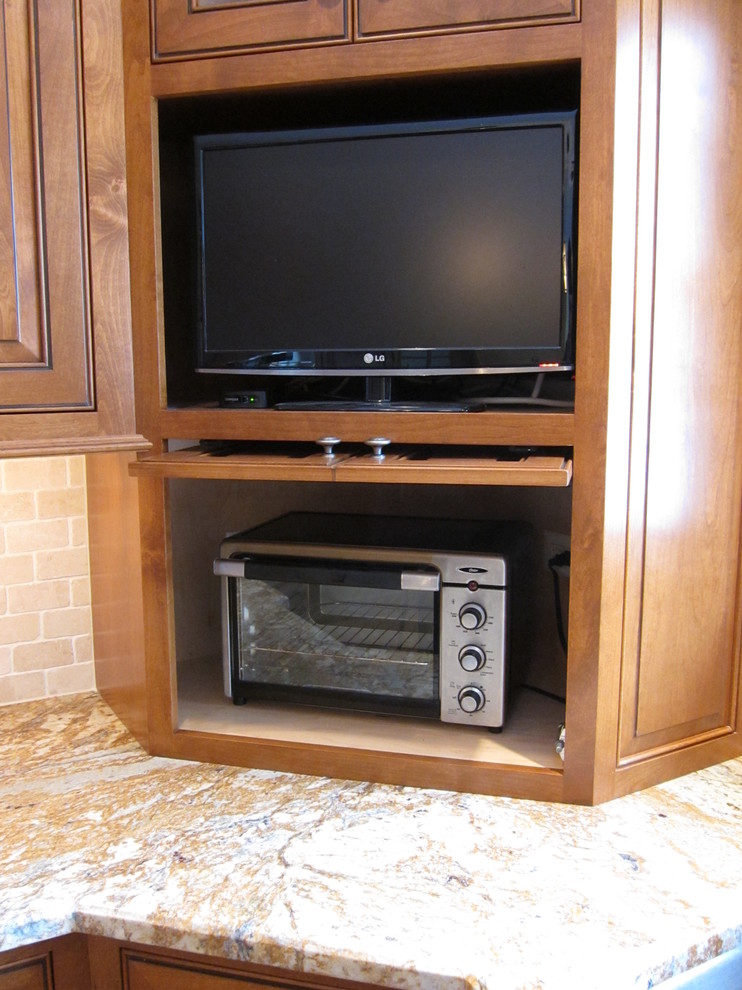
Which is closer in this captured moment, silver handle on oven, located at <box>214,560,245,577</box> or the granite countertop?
the granite countertop

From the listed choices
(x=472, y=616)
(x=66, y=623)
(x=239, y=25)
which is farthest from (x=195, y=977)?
(x=239, y=25)

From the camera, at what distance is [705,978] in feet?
3.47

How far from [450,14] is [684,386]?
628mm

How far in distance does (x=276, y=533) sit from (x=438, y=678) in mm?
391

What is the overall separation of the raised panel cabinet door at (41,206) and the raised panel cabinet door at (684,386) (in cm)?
81

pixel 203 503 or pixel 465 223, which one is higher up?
pixel 465 223

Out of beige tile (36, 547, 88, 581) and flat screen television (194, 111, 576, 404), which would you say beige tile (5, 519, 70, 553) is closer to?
beige tile (36, 547, 88, 581)

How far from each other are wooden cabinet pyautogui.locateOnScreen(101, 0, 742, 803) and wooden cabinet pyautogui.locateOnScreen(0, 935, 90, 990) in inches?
15.2

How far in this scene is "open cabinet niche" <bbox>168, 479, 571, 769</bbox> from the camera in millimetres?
1432

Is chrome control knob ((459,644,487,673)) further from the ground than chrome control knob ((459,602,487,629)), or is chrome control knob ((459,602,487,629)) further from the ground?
chrome control knob ((459,602,487,629))

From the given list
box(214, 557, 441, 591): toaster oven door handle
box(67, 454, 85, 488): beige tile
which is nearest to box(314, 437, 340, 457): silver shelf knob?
box(214, 557, 441, 591): toaster oven door handle

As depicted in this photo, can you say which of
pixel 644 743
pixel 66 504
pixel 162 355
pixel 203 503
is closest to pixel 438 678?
pixel 644 743

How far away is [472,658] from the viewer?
1392mm

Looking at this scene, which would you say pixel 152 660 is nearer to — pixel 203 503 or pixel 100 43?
pixel 203 503
